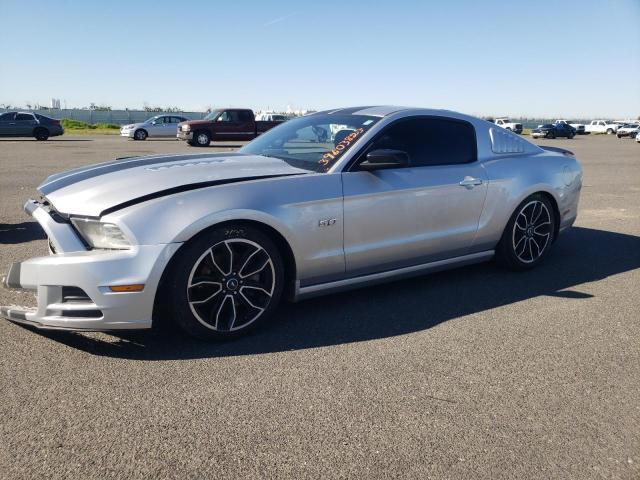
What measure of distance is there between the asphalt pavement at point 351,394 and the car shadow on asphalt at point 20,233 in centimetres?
214

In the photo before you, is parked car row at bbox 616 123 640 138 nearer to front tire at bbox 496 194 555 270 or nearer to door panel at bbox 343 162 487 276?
front tire at bbox 496 194 555 270

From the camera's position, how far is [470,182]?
463 centimetres

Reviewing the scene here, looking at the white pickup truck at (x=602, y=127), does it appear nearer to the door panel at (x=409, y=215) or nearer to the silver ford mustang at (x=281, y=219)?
the silver ford mustang at (x=281, y=219)

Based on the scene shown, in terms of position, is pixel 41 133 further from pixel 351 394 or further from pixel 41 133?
pixel 351 394

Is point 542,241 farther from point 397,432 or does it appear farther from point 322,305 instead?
point 397,432

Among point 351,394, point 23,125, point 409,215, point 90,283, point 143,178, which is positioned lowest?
point 351,394

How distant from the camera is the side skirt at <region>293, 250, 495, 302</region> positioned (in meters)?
3.89

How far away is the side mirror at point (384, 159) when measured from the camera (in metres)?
3.94

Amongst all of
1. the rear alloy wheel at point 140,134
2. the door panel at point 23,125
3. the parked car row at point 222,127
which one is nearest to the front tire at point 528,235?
the parked car row at point 222,127

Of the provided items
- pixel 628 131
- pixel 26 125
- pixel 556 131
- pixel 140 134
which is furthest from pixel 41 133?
pixel 628 131

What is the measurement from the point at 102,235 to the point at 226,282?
77 centimetres

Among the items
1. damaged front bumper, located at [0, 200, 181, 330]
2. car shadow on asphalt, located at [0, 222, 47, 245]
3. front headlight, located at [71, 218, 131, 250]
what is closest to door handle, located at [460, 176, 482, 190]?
damaged front bumper, located at [0, 200, 181, 330]

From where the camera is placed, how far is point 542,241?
535cm

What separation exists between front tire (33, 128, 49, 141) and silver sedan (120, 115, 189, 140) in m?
4.22
